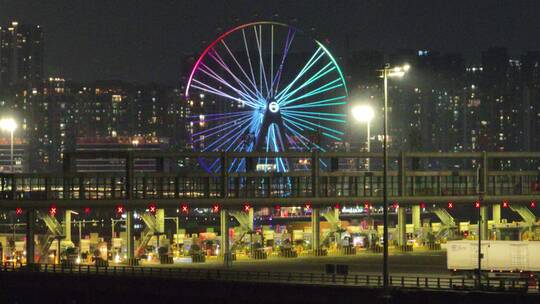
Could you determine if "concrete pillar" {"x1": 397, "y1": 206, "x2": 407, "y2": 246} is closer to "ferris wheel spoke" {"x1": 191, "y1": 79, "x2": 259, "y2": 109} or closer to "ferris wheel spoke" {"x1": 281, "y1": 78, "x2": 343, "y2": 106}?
"ferris wheel spoke" {"x1": 281, "y1": 78, "x2": 343, "y2": 106}

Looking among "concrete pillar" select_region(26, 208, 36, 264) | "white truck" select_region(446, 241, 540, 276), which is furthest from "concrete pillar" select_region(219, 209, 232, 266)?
"white truck" select_region(446, 241, 540, 276)

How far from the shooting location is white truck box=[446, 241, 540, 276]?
66750mm

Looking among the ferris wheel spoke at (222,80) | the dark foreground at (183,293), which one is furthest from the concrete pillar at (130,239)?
the ferris wheel spoke at (222,80)

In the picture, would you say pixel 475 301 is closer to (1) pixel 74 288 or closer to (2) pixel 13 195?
(1) pixel 74 288

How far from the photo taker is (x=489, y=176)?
10212 centimetres

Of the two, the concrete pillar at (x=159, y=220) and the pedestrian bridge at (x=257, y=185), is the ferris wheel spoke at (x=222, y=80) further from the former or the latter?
the concrete pillar at (x=159, y=220)

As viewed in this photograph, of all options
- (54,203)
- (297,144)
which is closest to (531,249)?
(54,203)

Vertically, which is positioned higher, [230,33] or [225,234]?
[230,33]

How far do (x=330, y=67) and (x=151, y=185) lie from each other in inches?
954

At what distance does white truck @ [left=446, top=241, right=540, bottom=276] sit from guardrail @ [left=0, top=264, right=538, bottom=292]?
2.76 metres

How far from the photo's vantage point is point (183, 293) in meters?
62.9

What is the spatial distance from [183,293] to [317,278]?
7497mm

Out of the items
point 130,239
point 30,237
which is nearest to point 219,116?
point 130,239

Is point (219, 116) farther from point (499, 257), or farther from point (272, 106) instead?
point (499, 257)
